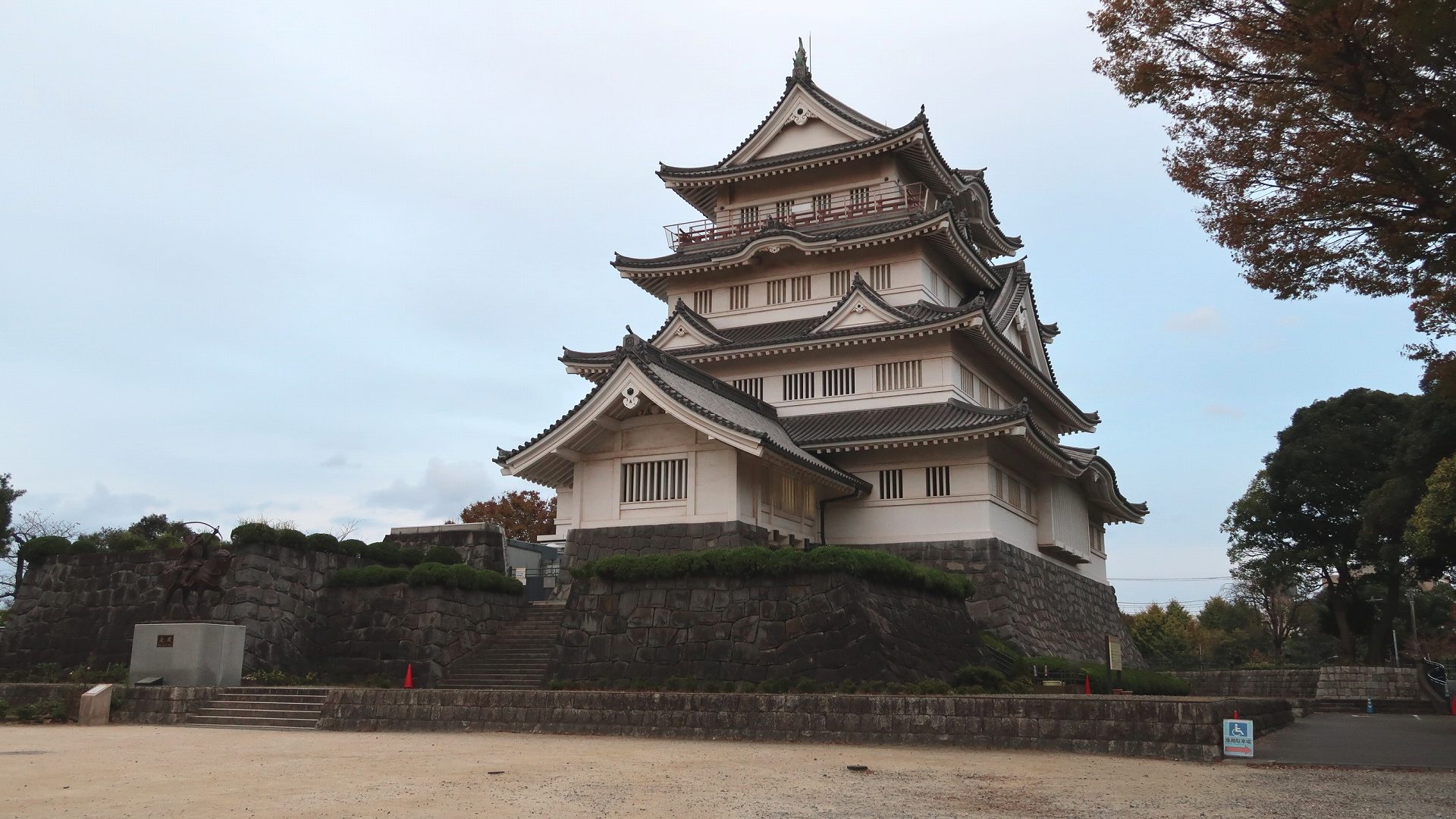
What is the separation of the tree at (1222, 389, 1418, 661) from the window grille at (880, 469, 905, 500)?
2582 centimetres

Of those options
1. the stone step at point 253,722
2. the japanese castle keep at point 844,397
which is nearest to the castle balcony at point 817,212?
the japanese castle keep at point 844,397

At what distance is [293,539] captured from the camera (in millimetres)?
23422

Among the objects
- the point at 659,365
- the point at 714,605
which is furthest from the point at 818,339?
the point at 714,605

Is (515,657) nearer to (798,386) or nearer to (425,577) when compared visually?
(425,577)

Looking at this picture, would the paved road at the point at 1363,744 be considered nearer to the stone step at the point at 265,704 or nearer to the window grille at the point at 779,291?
the stone step at the point at 265,704

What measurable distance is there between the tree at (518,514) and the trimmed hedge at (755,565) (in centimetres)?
3251

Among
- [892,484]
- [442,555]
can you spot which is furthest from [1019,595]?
[442,555]

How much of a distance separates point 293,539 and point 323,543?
84cm

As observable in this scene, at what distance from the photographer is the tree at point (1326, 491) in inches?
1692

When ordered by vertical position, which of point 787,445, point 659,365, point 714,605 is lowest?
point 714,605

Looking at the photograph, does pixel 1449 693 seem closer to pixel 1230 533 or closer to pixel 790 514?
pixel 1230 533

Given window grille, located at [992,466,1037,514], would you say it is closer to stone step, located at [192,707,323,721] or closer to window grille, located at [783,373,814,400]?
window grille, located at [783,373,814,400]

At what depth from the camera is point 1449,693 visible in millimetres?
29703

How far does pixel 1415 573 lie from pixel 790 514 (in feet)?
91.2
